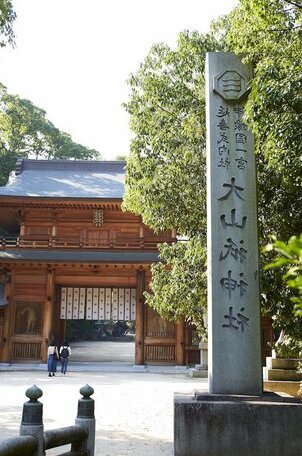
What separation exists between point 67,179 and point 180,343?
1070cm

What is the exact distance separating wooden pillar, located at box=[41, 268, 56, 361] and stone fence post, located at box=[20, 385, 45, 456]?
50.0 ft

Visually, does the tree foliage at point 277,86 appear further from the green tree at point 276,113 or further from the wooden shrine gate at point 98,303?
the wooden shrine gate at point 98,303

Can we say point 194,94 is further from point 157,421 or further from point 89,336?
point 89,336

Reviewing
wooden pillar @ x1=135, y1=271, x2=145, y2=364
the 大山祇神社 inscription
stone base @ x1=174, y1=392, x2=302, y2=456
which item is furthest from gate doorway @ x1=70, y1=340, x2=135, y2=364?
stone base @ x1=174, y1=392, x2=302, y2=456

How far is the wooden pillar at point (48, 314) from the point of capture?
18.0m

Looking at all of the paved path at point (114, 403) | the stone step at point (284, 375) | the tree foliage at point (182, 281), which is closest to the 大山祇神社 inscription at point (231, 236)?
the paved path at point (114, 403)

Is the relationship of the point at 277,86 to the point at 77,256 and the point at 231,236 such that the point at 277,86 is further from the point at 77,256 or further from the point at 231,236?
the point at 77,256

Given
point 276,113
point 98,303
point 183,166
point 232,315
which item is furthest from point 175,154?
point 98,303

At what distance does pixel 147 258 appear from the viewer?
18.2m

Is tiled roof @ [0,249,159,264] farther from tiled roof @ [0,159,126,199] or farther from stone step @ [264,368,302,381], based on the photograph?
stone step @ [264,368,302,381]

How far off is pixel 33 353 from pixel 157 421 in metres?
11.7

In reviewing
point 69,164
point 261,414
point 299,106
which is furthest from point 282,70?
point 69,164

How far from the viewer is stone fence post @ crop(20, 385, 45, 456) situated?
324cm

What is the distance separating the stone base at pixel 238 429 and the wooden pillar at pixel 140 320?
13481mm
